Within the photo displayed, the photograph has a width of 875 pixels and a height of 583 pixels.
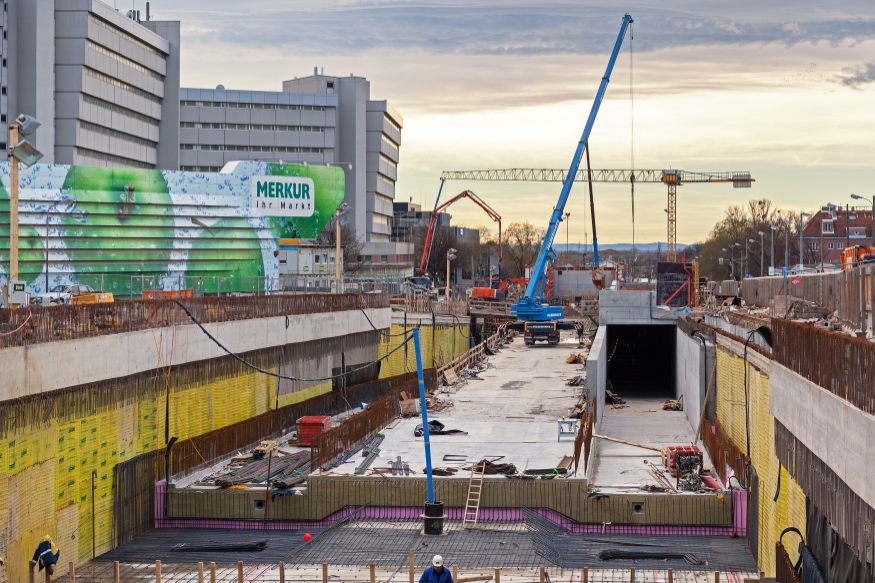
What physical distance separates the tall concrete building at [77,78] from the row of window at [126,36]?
9cm

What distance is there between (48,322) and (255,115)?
4438 inches

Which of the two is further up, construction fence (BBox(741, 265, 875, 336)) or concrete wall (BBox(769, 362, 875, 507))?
construction fence (BBox(741, 265, 875, 336))

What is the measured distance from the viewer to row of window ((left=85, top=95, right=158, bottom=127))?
104188 millimetres

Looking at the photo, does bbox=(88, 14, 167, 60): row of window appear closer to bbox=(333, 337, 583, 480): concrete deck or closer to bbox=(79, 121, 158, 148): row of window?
bbox=(79, 121, 158, 148): row of window

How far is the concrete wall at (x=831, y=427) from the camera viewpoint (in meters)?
13.4

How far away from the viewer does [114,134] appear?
111 metres

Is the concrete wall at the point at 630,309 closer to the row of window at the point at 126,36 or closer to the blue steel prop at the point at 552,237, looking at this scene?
the blue steel prop at the point at 552,237

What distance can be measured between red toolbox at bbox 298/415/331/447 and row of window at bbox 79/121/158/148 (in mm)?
73625

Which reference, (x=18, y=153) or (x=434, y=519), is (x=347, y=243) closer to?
(x=434, y=519)

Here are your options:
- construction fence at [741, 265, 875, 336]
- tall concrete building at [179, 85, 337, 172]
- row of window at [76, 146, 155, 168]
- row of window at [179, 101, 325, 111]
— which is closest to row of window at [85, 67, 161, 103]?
row of window at [76, 146, 155, 168]

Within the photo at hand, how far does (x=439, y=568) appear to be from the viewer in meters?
17.3

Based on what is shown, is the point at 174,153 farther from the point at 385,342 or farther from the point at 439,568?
the point at 439,568

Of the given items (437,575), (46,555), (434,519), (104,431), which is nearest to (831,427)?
(437,575)

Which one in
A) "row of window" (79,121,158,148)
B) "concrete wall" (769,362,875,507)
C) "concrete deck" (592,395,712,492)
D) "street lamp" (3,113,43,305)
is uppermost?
"row of window" (79,121,158,148)
